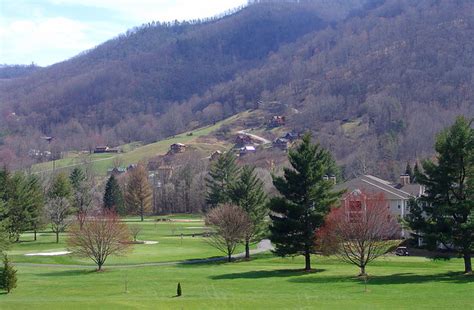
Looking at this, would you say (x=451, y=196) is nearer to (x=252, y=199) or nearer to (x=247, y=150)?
(x=252, y=199)

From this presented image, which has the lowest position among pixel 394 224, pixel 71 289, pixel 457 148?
pixel 71 289

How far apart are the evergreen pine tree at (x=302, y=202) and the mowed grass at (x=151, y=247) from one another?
43.9ft

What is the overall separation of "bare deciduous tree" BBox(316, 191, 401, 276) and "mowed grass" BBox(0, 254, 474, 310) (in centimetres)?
139

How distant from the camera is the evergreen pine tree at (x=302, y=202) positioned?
45281 mm

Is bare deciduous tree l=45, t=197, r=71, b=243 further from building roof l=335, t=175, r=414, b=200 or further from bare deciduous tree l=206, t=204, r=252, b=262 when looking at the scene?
building roof l=335, t=175, r=414, b=200

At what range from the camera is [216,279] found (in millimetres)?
42000

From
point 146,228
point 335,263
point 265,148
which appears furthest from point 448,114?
point 335,263

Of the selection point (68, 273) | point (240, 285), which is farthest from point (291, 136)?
point (240, 285)

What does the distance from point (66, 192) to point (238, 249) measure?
1218 inches

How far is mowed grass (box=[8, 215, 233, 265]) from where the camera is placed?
185 feet

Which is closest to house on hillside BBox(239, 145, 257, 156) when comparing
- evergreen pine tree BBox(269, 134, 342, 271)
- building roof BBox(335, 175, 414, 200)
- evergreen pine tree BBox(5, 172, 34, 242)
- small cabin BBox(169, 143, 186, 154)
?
small cabin BBox(169, 143, 186, 154)

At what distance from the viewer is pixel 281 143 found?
18212 cm

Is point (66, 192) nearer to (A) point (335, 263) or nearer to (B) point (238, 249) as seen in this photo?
(B) point (238, 249)

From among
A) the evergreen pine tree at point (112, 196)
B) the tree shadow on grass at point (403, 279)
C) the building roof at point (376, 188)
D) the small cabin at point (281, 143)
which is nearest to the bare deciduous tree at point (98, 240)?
the tree shadow on grass at point (403, 279)
